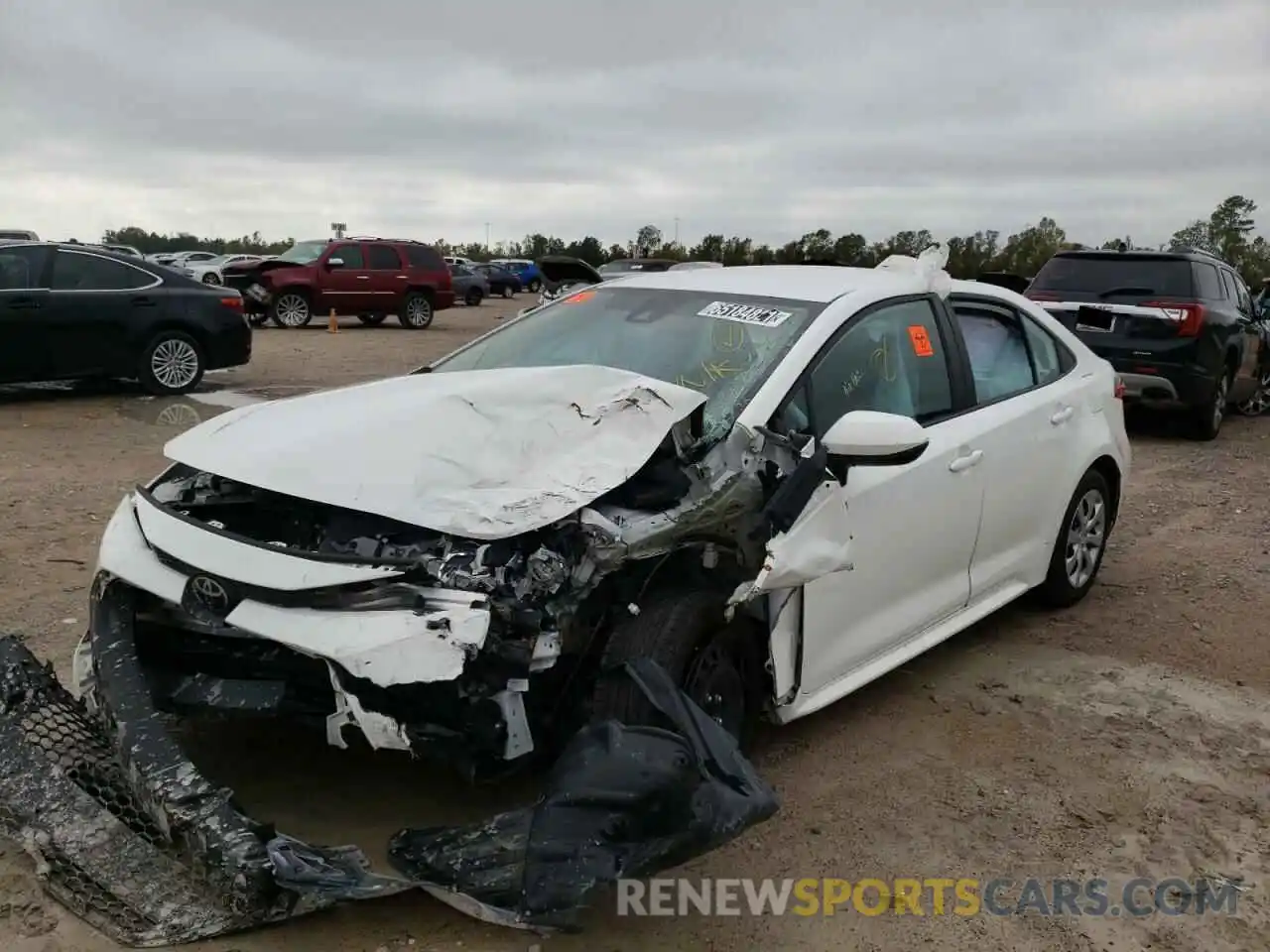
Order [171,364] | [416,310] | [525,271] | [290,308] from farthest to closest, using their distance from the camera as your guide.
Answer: [525,271], [416,310], [290,308], [171,364]

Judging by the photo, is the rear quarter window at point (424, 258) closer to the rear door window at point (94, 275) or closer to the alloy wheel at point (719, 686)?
the rear door window at point (94, 275)

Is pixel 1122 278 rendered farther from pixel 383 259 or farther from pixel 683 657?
pixel 383 259

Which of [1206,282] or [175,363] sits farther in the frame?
[175,363]

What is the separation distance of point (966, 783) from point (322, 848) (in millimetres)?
2110

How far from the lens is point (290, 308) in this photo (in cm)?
2155

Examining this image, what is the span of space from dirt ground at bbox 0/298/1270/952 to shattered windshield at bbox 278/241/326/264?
1667 centimetres

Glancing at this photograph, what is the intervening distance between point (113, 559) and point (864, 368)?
251 cm

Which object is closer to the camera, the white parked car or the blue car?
the white parked car

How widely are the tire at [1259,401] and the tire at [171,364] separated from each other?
11.6m

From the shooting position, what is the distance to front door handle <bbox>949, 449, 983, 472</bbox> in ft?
13.3

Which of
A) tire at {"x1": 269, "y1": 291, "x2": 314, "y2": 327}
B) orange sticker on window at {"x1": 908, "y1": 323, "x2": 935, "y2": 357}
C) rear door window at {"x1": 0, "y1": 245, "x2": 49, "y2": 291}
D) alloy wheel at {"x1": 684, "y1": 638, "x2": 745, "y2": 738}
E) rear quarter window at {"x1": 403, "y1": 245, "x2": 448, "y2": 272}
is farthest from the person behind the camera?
rear quarter window at {"x1": 403, "y1": 245, "x2": 448, "y2": 272}

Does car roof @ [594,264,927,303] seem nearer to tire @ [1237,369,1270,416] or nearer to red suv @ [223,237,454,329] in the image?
tire @ [1237,369,1270,416]

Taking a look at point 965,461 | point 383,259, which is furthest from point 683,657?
point 383,259

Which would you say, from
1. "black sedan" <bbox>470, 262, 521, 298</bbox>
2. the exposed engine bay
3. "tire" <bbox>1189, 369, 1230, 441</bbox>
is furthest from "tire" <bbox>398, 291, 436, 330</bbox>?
the exposed engine bay
